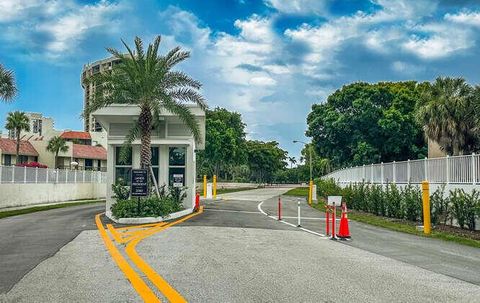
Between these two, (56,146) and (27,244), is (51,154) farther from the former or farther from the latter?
(27,244)

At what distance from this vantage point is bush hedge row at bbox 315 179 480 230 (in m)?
17.5

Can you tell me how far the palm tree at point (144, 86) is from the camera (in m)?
22.7

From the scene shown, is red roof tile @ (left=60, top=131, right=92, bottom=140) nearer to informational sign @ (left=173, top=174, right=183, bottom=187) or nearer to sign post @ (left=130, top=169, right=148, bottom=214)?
informational sign @ (left=173, top=174, right=183, bottom=187)

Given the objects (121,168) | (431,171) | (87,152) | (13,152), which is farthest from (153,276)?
(87,152)

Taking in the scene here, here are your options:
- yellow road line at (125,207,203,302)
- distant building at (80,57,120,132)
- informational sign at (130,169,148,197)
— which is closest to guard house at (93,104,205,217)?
distant building at (80,57,120,132)

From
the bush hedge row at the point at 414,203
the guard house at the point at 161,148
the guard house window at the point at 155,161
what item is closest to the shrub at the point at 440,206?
the bush hedge row at the point at 414,203

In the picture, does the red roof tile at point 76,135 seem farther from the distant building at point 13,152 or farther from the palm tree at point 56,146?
the palm tree at point 56,146

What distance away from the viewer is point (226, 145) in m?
73.2

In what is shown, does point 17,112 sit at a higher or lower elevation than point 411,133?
higher

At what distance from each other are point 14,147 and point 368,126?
45.8 metres

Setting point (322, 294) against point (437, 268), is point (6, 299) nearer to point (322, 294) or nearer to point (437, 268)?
point (322, 294)

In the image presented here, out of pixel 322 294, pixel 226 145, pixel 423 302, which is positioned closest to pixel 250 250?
pixel 322 294

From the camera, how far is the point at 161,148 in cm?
2647

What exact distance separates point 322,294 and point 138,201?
45.8 feet
